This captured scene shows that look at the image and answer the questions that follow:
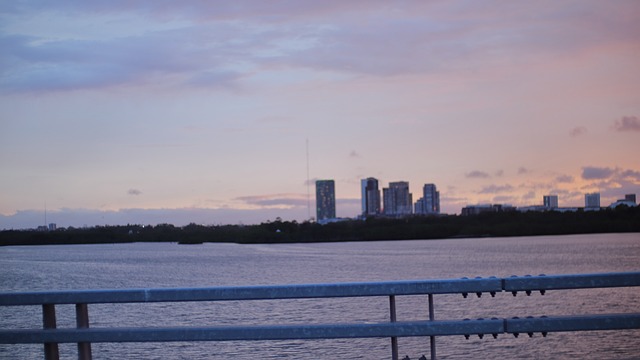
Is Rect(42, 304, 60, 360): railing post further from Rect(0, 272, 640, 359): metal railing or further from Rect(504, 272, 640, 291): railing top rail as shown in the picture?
Rect(504, 272, 640, 291): railing top rail

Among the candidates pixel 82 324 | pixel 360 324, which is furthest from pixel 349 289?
pixel 82 324

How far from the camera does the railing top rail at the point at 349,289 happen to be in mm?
6359

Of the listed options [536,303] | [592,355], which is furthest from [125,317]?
[592,355]

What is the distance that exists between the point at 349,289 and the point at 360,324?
28 cm

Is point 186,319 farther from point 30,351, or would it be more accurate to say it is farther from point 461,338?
point 461,338

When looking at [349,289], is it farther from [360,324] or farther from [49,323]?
[49,323]

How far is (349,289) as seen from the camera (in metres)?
6.45

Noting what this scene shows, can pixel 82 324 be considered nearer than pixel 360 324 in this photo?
No

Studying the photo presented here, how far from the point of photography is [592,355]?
1831 centimetres

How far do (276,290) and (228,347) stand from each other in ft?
47.4

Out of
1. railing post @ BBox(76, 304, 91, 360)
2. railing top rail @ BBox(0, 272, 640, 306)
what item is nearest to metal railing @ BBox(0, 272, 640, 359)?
railing top rail @ BBox(0, 272, 640, 306)

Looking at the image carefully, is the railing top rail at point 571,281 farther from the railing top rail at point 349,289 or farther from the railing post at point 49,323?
the railing post at point 49,323

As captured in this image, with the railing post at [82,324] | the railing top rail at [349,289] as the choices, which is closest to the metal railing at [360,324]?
the railing top rail at [349,289]

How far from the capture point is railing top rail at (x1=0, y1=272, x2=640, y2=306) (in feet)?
20.9
